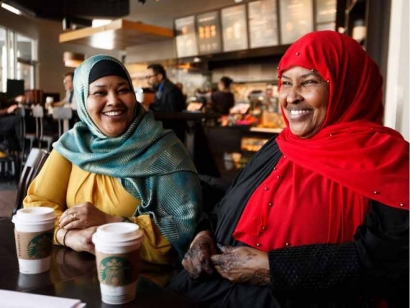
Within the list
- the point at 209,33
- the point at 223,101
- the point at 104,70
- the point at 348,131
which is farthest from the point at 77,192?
the point at 209,33

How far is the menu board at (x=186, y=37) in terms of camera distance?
293 inches

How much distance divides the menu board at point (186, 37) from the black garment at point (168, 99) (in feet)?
6.03

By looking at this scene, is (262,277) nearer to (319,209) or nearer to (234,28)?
(319,209)

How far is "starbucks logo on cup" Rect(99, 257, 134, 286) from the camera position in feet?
3.13

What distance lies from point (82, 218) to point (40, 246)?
0.33m

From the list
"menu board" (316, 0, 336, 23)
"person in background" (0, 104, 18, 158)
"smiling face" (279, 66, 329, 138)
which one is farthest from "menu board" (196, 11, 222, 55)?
"smiling face" (279, 66, 329, 138)

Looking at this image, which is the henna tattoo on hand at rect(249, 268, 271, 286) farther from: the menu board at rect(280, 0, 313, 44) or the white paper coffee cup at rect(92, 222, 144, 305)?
the menu board at rect(280, 0, 313, 44)

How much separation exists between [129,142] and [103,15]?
21.7 ft

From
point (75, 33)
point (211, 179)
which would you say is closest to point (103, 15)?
point (75, 33)

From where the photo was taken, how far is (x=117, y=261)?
37.6 inches

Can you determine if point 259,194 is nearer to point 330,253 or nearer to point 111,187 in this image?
point 330,253

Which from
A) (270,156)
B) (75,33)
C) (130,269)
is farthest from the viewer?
(75,33)

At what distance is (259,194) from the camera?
1.39 meters

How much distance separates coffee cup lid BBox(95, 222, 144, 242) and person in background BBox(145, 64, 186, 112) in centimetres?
475
